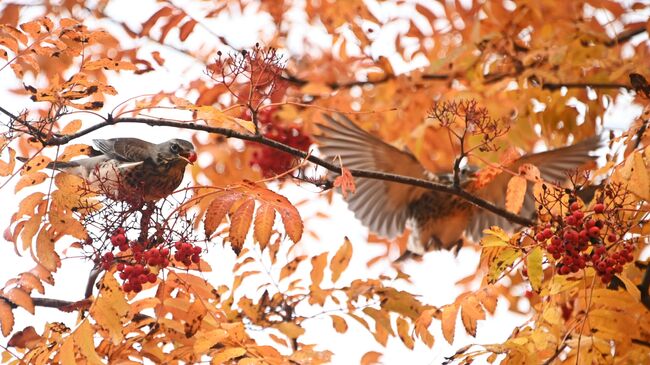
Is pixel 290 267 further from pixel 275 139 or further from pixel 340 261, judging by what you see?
pixel 275 139

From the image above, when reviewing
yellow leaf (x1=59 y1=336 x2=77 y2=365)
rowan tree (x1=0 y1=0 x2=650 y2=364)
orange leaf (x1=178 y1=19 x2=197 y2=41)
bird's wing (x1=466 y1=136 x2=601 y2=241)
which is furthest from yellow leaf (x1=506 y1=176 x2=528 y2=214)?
orange leaf (x1=178 y1=19 x2=197 y2=41)

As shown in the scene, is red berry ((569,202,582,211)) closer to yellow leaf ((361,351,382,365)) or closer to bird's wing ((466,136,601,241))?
yellow leaf ((361,351,382,365))

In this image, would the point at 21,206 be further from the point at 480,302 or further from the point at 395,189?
the point at 395,189

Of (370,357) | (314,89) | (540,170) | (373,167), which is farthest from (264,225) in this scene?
(540,170)

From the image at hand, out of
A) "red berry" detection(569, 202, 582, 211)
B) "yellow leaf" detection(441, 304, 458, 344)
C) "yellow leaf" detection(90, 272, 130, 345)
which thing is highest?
"yellow leaf" detection(90, 272, 130, 345)

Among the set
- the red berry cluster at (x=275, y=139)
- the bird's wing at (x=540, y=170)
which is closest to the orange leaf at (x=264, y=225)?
the red berry cluster at (x=275, y=139)

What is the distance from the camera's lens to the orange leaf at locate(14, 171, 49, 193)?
2.68 metres

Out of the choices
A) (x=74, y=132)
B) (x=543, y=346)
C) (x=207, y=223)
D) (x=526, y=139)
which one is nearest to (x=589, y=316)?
(x=543, y=346)

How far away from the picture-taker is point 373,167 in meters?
5.32

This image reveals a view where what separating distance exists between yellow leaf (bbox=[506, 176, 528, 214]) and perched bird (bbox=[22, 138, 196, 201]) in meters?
1.16

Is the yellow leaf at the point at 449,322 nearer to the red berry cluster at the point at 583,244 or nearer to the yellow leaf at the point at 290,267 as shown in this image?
the red berry cluster at the point at 583,244

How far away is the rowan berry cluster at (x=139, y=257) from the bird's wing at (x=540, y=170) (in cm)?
268

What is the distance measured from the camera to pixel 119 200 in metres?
2.56

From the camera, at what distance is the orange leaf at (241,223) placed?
2.42 metres
